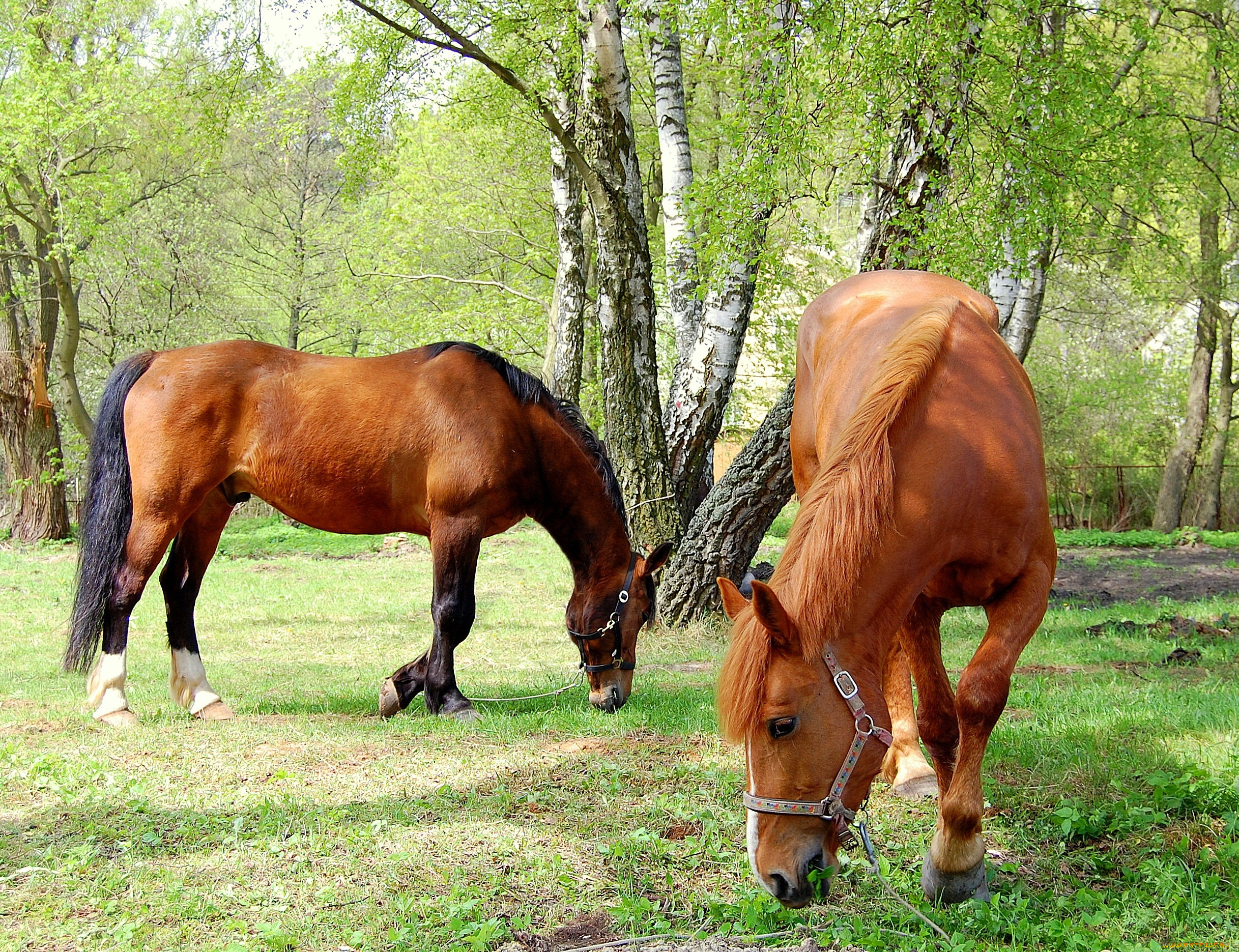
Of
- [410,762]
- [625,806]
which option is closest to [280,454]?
[410,762]

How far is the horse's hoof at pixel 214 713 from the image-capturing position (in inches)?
221

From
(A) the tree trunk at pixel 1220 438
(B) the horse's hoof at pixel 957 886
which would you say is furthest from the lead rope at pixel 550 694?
(A) the tree trunk at pixel 1220 438

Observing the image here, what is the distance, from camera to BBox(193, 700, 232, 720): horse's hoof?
5613mm

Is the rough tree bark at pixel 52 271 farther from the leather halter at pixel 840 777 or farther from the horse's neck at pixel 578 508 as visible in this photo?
the leather halter at pixel 840 777

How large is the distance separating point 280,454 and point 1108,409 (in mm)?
19812

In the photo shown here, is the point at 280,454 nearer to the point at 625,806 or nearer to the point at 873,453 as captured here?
the point at 625,806

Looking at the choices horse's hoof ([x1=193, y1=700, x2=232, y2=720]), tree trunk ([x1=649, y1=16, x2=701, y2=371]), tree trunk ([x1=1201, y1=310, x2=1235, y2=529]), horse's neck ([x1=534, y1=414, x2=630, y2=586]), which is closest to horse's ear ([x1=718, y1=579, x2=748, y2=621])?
horse's neck ([x1=534, y1=414, x2=630, y2=586])

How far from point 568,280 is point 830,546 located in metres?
11.4

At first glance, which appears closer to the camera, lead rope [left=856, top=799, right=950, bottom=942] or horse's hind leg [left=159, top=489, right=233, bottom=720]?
lead rope [left=856, top=799, right=950, bottom=942]

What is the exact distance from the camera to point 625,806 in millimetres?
4012

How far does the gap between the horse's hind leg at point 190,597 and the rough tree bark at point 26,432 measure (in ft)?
43.0

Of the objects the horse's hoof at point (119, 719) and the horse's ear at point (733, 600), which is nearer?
the horse's ear at point (733, 600)

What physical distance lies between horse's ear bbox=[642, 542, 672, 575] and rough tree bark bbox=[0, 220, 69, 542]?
583 inches

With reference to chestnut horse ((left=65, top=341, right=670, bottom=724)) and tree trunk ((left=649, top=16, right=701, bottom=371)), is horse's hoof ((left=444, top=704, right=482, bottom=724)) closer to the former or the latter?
chestnut horse ((left=65, top=341, right=670, bottom=724))
